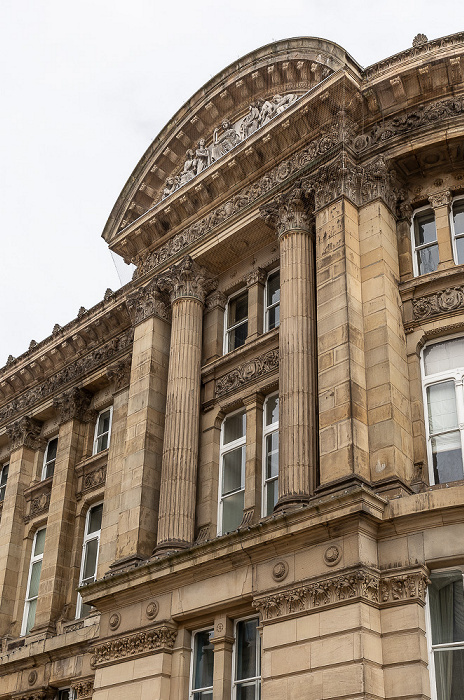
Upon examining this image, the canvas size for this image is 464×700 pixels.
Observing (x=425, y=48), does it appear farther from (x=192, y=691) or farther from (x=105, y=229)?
(x=192, y=691)

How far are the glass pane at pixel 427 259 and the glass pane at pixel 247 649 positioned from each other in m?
9.17

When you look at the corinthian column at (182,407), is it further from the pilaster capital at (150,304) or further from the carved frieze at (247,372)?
the carved frieze at (247,372)

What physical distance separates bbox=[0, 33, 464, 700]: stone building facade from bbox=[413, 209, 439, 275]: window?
6cm

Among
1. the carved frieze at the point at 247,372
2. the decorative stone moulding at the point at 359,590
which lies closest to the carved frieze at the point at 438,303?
the carved frieze at the point at 247,372

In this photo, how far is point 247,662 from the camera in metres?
18.3

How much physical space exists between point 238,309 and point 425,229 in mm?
6135

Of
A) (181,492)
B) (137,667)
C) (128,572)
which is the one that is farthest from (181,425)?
(137,667)

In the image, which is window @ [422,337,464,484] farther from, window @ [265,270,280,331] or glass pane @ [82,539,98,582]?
glass pane @ [82,539,98,582]

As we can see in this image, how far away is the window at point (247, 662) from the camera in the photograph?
17922mm

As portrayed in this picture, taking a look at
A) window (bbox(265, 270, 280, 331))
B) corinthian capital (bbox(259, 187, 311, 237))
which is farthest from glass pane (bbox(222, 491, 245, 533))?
corinthian capital (bbox(259, 187, 311, 237))

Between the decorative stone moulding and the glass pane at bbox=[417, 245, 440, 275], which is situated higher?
the glass pane at bbox=[417, 245, 440, 275]

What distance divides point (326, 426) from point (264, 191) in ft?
26.3

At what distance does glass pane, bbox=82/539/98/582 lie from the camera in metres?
27.5

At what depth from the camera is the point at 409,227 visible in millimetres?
21844
